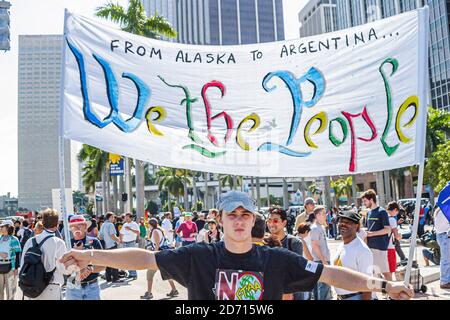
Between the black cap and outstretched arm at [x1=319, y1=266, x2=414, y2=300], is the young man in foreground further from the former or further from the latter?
the black cap

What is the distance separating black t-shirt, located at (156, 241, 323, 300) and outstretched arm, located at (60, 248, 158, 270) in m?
0.07

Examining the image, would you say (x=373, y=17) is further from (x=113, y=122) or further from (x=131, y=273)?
(x=113, y=122)

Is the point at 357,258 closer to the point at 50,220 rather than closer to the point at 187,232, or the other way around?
the point at 50,220

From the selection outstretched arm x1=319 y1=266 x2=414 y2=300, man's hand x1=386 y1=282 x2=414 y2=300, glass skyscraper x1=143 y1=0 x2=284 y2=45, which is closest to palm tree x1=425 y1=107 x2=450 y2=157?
outstretched arm x1=319 y1=266 x2=414 y2=300

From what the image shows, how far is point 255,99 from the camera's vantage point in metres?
5.29

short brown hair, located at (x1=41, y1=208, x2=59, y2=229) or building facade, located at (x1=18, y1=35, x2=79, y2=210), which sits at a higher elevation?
building facade, located at (x1=18, y1=35, x2=79, y2=210)

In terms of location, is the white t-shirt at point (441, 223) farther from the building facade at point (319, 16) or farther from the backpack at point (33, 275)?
the building facade at point (319, 16)

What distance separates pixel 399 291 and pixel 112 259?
1487 millimetres

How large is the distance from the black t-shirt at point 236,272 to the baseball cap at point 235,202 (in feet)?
0.75

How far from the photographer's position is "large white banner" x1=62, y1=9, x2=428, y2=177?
189 inches

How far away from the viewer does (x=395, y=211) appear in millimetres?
10039

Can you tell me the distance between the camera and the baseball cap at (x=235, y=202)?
2812 mm

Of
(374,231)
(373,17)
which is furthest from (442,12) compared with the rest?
(374,231)

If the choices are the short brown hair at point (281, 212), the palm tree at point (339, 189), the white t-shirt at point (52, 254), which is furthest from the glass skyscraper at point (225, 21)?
the short brown hair at point (281, 212)
